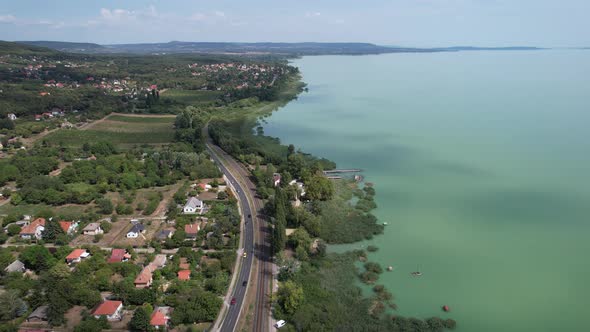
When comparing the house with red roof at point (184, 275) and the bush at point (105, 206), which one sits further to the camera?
the bush at point (105, 206)

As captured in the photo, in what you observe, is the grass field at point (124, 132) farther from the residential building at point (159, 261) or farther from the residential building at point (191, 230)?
the residential building at point (159, 261)

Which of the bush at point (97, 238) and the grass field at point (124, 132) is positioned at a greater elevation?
the grass field at point (124, 132)

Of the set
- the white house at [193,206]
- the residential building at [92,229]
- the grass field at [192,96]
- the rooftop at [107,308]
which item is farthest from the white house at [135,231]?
the grass field at [192,96]

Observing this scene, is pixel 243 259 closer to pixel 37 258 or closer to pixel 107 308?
pixel 107 308

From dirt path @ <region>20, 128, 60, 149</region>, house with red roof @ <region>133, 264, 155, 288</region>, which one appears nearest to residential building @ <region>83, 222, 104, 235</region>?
house with red roof @ <region>133, 264, 155, 288</region>

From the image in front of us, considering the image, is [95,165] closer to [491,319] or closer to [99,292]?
[99,292]

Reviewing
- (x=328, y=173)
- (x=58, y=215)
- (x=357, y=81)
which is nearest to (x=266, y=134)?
(x=328, y=173)

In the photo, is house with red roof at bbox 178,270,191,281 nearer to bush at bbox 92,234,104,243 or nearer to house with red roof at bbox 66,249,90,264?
house with red roof at bbox 66,249,90,264
